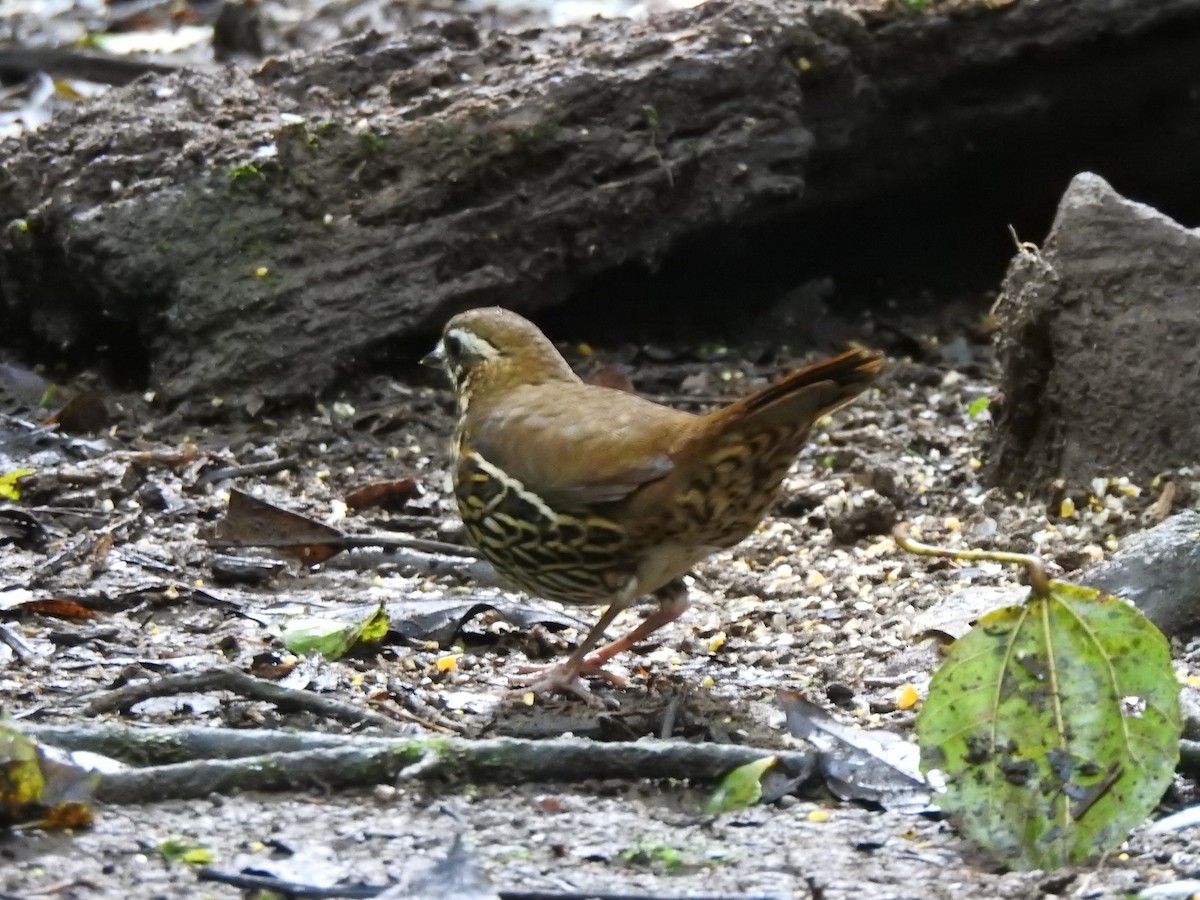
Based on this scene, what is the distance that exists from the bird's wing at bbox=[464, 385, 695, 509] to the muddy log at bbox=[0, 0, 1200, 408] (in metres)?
2.03

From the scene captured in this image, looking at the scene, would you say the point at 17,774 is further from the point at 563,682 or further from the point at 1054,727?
the point at 1054,727

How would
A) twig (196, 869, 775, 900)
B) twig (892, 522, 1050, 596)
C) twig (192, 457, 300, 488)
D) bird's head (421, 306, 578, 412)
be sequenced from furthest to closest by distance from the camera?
twig (192, 457, 300, 488), bird's head (421, 306, 578, 412), twig (892, 522, 1050, 596), twig (196, 869, 775, 900)

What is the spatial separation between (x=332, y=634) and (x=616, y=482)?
0.80 m

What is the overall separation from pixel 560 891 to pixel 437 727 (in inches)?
37.3

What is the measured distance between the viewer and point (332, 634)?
13.2 feet

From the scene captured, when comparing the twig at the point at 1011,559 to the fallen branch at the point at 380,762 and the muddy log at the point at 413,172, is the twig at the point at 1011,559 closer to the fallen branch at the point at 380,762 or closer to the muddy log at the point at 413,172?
the fallen branch at the point at 380,762

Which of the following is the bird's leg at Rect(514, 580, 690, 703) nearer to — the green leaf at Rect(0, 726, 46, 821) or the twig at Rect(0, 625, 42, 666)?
the twig at Rect(0, 625, 42, 666)

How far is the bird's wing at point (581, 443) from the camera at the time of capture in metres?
3.74

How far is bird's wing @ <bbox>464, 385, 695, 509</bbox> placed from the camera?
147 inches

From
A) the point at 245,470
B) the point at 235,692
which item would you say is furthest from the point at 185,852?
the point at 245,470

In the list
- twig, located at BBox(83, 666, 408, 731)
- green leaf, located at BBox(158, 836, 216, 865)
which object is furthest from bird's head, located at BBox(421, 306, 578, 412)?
green leaf, located at BBox(158, 836, 216, 865)

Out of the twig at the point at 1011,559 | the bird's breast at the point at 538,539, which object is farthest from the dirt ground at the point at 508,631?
the twig at the point at 1011,559

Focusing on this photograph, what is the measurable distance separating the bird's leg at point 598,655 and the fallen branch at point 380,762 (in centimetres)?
62

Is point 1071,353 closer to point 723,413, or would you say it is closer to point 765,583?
point 765,583
